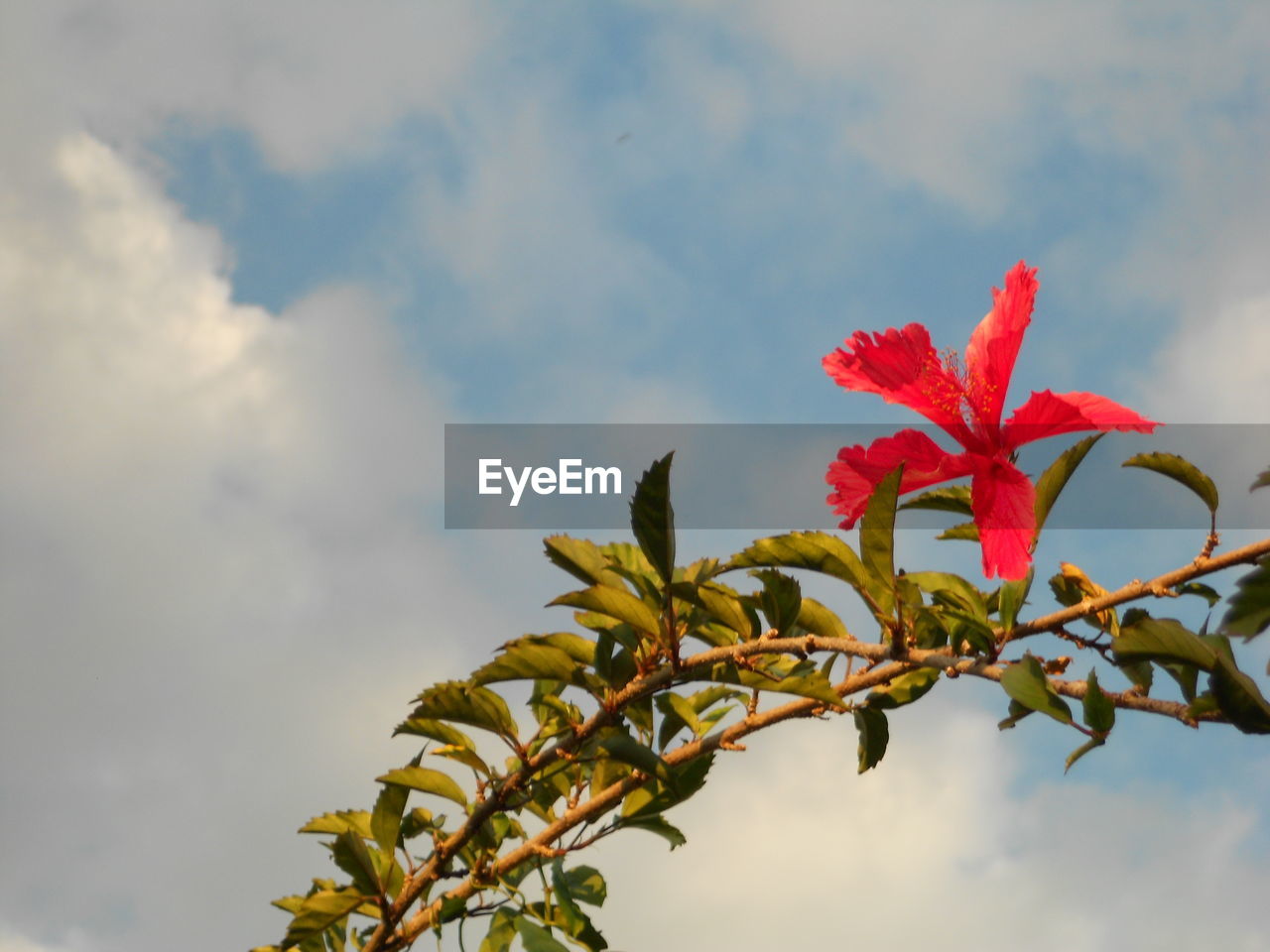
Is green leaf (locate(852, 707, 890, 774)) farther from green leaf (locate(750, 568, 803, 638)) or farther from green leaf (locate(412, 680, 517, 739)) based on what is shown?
green leaf (locate(412, 680, 517, 739))

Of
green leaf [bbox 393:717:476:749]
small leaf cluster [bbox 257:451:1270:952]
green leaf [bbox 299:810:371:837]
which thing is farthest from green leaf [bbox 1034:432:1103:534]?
green leaf [bbox 299:810:371:837]

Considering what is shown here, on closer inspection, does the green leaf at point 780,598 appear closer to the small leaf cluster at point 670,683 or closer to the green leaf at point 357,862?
the small leaf cluster at point 670,683

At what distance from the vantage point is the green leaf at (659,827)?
8.62 feet

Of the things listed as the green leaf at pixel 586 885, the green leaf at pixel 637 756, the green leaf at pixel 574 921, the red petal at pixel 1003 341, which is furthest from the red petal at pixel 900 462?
the green leaf at pixel 586 885

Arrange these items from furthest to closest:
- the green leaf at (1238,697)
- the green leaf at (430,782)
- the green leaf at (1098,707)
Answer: the green leaf at (430,782) → the green leaf at (1098,707) → the green leaf at (1238,697)

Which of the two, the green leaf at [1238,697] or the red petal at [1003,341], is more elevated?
the red petal at [1003,341]

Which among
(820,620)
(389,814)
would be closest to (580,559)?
(820,620)

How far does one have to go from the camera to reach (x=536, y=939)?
2418mm

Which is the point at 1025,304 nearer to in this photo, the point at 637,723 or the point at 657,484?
the point at 657,484

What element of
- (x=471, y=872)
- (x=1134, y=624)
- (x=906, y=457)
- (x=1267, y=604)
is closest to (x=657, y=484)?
(x=906, y=457)

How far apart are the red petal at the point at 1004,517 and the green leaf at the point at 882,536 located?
0.56 ft

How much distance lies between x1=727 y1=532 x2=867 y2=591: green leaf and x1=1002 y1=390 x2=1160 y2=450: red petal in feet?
1.33

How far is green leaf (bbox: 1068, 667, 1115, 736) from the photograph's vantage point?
78.5 inches

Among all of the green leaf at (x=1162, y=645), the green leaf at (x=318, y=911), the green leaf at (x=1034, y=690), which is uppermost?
the green leaf at (x=1162, y=645)
